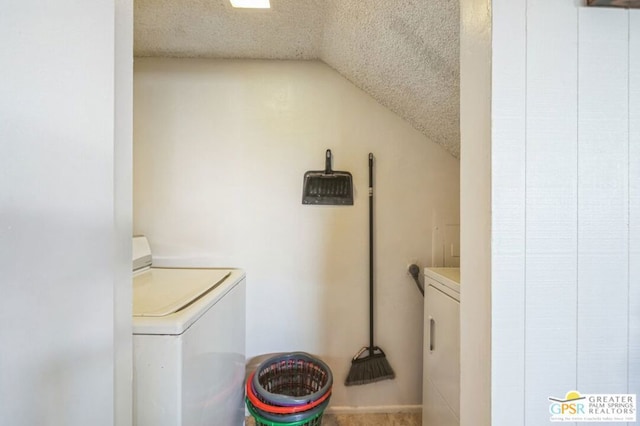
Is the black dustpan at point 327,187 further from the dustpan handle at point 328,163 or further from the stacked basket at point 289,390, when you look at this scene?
the stacked basket at point 289,390


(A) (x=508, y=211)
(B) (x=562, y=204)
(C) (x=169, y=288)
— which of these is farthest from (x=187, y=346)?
(B) (x=562, y=204)

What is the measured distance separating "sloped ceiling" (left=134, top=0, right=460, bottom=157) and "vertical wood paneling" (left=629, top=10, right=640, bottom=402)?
1.60ft

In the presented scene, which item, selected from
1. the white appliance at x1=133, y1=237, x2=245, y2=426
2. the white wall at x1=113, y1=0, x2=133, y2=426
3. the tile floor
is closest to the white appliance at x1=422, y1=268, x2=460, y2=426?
the tile floor

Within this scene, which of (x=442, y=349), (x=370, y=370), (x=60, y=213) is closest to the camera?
(x=60, y=213)

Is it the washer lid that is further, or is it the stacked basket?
the stacked basket

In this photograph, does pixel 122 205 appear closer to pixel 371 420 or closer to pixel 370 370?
pixel 370 370

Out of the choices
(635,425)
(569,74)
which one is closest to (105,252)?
(569,74)

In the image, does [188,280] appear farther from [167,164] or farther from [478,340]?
[478,340]

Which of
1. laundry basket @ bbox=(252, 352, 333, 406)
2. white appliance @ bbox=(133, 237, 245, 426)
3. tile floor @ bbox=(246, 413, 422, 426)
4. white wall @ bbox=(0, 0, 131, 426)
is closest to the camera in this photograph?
white wall @ bbox=(0, 0, 131, 426)

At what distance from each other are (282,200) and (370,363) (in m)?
1.12

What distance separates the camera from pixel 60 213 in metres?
0.44

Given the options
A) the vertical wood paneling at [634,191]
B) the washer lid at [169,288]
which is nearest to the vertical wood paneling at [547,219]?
the vertical wood paneling at [634,191]

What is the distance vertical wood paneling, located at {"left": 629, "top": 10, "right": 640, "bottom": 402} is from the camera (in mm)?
548

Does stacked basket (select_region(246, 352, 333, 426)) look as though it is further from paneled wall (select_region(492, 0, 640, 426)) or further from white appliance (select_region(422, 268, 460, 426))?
paneled wall (select_region(492, 0, 640, 426))
